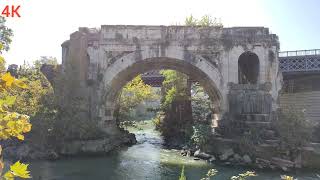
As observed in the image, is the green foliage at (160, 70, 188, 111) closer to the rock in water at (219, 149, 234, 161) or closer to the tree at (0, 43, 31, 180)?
the rock in water at (219, 149, 234, 161)

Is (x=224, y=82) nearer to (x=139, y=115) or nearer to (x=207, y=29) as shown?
(x=207, y=29)

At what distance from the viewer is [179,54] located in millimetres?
25859

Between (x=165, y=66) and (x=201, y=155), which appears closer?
(x=201, y=155)

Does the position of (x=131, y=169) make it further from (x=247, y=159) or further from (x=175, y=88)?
(x=175, y=88)

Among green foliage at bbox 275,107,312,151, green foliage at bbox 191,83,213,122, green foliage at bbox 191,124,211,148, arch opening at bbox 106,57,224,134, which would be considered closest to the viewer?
green foliage at bbox 275,107,312,151

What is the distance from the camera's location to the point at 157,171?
1938 centimetres

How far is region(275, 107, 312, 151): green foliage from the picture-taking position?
2138cm

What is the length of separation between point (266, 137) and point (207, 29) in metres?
8.52

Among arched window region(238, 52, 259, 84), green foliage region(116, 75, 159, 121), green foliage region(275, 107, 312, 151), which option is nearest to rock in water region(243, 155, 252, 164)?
green foliage region(275, 107, 312, 151)

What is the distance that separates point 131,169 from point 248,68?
44.3 ft

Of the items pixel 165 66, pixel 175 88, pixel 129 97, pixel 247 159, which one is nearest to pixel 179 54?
pixel 165 66

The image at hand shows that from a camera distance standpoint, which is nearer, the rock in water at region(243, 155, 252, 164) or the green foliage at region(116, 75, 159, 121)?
the rock in water at region(243, 155, 252, 164)

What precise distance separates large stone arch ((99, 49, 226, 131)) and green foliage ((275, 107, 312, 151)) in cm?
468

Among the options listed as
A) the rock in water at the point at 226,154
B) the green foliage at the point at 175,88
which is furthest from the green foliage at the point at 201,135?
the green foliage at the point at 175,88
